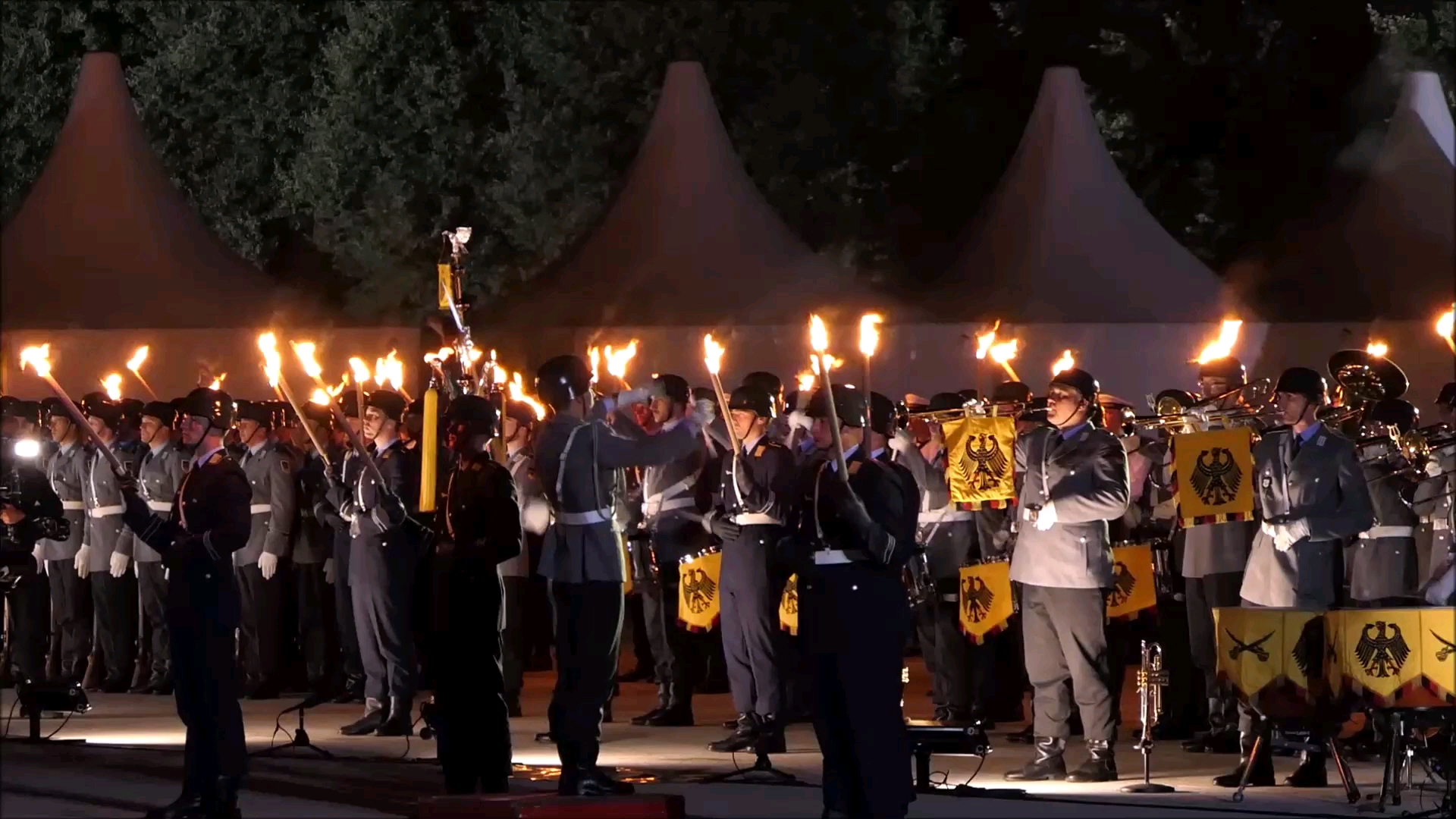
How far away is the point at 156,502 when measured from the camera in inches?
758

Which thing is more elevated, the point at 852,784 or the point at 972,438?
the point at 972,438

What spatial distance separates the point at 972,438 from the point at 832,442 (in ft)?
13.2

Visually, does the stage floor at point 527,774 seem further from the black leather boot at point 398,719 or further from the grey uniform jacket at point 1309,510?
the grey uniform jacket at point 1309,510

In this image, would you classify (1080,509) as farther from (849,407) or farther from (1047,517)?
(849,407)

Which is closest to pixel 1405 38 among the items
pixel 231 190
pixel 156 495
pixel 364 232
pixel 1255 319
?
pixel 1255 319

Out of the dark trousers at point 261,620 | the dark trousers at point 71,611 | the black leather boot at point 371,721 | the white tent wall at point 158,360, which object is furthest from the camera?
the white tent wall at point 158,360

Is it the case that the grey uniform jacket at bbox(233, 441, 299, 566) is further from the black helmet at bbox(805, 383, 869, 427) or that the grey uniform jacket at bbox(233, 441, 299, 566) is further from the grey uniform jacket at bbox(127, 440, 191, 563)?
the black helmet at bbox(805, 383, 869, 427)

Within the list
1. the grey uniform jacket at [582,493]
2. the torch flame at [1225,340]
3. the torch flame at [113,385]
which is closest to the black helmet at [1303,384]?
the grey uniform jacket at [582,493]

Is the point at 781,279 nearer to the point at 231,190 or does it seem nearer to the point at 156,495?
the point at 156,495

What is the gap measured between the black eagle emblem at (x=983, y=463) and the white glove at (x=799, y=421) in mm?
929

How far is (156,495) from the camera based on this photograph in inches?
760

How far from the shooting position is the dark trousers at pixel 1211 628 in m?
15.3

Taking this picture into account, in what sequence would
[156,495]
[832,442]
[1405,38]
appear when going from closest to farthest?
1. [832,442]
2. [156,495]
3. [1405,38]

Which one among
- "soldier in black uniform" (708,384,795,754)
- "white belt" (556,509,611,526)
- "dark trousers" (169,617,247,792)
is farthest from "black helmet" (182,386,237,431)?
"soldier in black uniform" (708,384,795,754)
